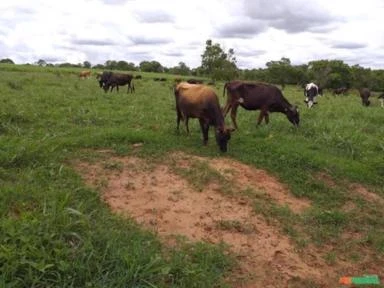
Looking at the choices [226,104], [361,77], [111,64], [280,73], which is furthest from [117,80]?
[111,64]

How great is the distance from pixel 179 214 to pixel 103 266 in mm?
1986

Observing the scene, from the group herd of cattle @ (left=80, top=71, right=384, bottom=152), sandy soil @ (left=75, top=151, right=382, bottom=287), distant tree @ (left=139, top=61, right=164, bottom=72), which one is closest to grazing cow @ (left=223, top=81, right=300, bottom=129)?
herd of cattle @ (left=80, top=71, right=384, bottom=152)

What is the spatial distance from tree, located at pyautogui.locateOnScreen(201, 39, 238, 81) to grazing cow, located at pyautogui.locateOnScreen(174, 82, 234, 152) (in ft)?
150

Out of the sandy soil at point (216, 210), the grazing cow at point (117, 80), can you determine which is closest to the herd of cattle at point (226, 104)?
the sandy soil at point (216, 210)

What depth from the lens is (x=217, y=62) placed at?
57.9 meters

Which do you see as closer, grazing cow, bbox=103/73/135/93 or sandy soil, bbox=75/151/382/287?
sandy soil, bbox=75/151/382/287

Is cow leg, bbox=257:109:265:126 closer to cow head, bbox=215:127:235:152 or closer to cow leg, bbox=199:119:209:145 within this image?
cow leg, bbox=199:119:209:145

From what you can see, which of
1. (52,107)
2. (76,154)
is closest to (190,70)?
(52,107)

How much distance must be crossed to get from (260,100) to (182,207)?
286 inches

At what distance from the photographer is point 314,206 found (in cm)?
764

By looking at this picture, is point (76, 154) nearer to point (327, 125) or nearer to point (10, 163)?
point (10, 163)

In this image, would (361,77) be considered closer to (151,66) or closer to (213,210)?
(151,66)

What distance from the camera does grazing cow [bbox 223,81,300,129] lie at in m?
13.5

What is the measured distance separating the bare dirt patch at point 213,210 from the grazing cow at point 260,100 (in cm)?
500
